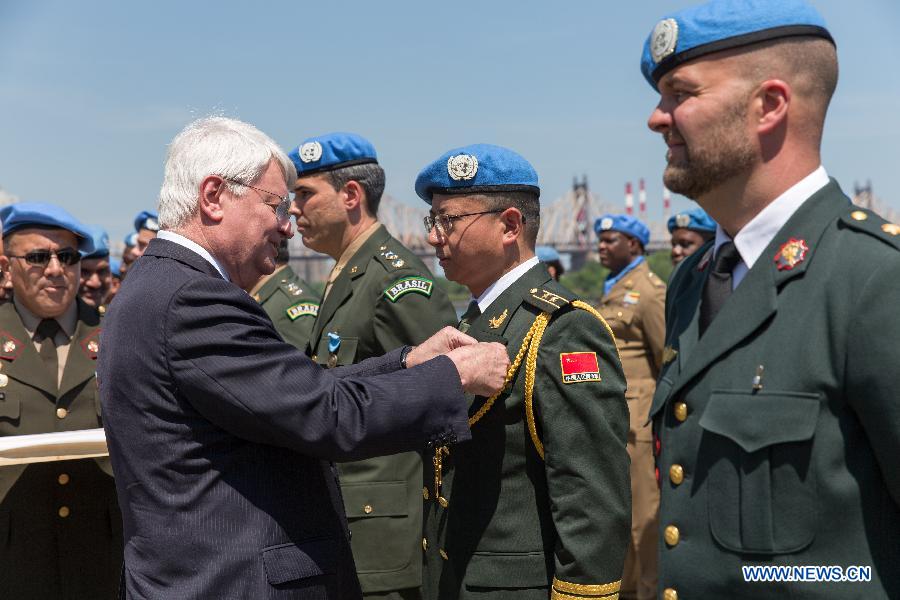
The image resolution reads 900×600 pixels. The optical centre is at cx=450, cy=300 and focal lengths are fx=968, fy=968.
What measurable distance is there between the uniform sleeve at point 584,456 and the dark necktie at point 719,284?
2.94ft

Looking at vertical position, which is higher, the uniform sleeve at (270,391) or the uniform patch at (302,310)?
the uniform sleeve at (270,391)

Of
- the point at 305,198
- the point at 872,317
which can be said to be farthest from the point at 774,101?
the point at 305,198

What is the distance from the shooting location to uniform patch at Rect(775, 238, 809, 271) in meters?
2.06

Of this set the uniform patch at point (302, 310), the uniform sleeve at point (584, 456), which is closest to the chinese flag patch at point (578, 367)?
the uniform sleeve at point (584, 456)

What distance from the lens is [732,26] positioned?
2070 mm

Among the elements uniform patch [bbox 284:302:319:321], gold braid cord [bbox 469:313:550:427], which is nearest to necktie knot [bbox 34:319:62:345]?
uniform patch [bbox 284:302:319:321]

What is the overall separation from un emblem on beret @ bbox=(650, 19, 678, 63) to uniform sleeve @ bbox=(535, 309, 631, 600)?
1.20 meters

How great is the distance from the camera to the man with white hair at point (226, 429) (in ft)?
8.61

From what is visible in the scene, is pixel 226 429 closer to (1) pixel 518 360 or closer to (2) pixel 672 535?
(1) pixel 518 360

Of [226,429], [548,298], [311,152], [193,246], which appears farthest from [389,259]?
[226,429]

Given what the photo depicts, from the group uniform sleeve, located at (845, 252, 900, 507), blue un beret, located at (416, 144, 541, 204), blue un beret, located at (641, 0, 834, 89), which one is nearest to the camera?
uniform sleeve, located at (845, 252, 900, 507)

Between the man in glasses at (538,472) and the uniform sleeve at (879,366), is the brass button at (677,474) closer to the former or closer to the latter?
the uniform sleeve at (879,366)

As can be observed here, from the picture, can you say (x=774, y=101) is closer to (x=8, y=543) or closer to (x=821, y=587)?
(x=821, y=587)

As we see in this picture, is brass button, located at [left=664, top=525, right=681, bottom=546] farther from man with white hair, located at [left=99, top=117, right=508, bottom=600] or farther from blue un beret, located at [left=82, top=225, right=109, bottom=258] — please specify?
blue un beret, located at [left=82, top=225, right=109, bottom=258]
